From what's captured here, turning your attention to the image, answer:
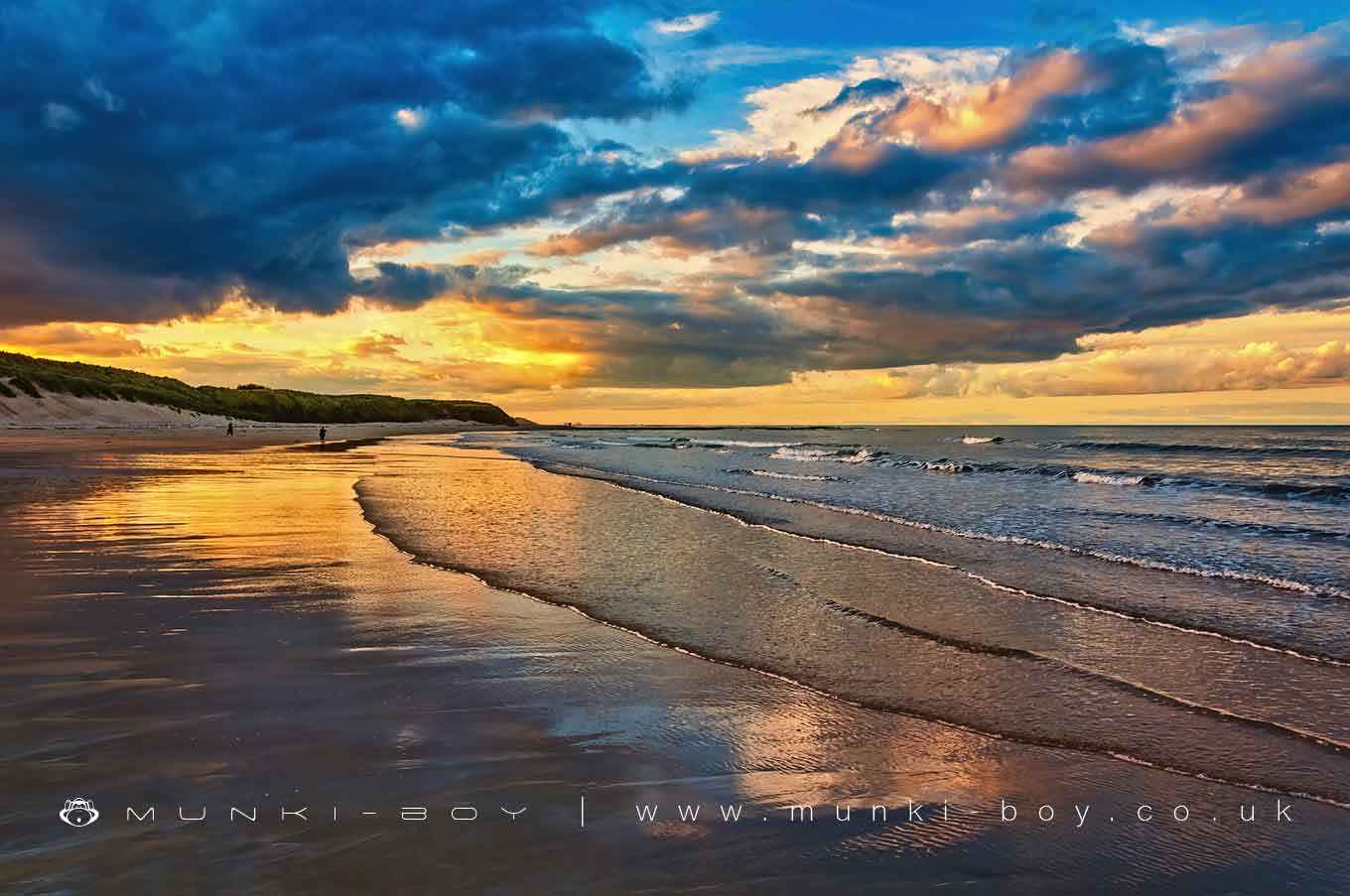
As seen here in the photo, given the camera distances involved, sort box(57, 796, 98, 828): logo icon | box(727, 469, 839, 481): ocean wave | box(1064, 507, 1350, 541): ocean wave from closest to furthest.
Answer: box(57, 796, 98, 828): logo icon < box(1064, 507, 1350, 541): ocean wave < box(727, 469, 839, 481): ocean wave

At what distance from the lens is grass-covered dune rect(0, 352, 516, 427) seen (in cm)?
8588

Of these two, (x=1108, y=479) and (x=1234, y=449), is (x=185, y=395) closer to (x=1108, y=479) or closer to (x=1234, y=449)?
(x=1108, y=479)

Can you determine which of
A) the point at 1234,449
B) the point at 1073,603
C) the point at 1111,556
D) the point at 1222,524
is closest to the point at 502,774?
the point at 1073,603

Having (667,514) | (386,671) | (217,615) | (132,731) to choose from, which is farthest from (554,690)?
(667,514)

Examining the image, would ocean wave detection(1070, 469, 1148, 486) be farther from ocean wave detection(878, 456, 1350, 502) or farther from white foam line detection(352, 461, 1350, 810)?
white foam line detection(352, 461, 1350, 810)

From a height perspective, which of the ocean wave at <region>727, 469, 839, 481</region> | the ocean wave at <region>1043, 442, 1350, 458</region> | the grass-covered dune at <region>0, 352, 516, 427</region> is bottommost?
the ocean wave at <region>727, 469, 839, 481</region>

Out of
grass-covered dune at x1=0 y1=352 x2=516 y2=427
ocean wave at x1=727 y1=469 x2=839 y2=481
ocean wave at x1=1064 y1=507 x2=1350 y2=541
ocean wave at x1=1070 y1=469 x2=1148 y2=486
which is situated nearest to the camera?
ocean wave at x1=1064 y1=507 x2=1350 y2=541

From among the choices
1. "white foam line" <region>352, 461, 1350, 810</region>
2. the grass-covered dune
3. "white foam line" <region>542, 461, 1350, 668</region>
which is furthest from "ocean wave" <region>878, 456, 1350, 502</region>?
the grass-covered dune

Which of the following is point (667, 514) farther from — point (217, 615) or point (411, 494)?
point (217, 615)

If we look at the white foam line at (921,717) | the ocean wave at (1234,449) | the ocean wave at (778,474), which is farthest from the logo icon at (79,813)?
the ocean wave at (1234,449)

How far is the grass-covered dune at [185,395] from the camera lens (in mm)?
85875

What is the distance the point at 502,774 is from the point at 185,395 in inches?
4978

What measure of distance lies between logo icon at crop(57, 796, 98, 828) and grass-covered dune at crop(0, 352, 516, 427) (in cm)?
9275

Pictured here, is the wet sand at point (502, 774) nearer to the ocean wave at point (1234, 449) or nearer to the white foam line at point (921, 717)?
the white foam line at point (921, 717)
